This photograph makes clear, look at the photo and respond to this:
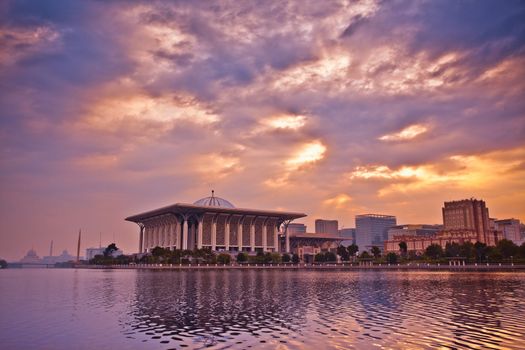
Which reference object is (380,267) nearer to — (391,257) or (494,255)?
(391,257)

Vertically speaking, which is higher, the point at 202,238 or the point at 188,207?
the point at 188,207

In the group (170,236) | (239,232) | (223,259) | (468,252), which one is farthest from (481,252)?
(170,236)

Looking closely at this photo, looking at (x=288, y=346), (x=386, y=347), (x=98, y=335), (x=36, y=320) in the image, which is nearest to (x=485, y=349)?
(x=386, y=347)

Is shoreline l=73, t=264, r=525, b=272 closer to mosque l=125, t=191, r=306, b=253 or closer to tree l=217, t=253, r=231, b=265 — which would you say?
tree l=217, t=253, r=231, b=265

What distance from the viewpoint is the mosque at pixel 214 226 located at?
525 feet

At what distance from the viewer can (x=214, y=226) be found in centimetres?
16362

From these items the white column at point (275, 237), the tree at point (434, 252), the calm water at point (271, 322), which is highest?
the white column at point (275, 237)

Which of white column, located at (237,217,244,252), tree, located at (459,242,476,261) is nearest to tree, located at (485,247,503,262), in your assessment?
tree, located at (459,242,476,261)

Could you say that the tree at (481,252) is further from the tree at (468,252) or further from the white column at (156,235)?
the white column at (156,235)

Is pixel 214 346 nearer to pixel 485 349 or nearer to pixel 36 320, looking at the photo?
pixel 485 349

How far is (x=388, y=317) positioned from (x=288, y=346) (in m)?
8.70

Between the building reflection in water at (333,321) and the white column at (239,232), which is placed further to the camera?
the white column at (239,232)

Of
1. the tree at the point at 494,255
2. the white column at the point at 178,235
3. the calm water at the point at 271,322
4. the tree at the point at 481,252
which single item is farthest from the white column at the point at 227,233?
the calm water at the point at 271,322

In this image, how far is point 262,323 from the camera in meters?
22.3
